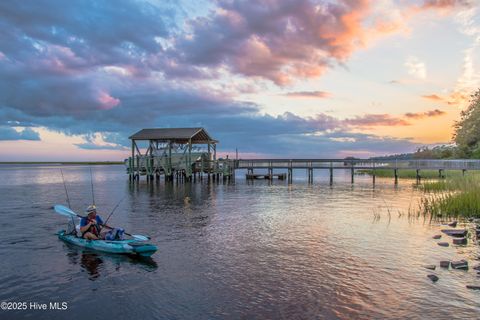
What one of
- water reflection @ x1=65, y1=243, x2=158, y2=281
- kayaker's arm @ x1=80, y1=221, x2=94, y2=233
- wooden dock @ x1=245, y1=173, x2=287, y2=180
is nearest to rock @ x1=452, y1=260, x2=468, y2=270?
water reflection @ x1=65, y1=243, x2=158, y2=281

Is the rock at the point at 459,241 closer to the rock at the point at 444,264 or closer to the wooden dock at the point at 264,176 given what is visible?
the rock at the point at 444,264

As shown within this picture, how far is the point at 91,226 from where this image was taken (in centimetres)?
1700

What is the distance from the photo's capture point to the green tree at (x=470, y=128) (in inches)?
2056

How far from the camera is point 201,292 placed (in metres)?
12.0

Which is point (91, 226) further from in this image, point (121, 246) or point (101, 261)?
point (121, 246)

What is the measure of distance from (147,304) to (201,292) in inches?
67.8

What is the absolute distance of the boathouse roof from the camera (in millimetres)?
57375

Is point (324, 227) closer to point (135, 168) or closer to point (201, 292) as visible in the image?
point (201, 292)

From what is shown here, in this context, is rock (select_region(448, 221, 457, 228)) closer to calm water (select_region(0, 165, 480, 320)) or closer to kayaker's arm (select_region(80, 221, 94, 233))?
calm water (select_region(0, 165, 480, 320))

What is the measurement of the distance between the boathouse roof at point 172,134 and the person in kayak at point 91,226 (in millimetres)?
39762

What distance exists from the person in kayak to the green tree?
51258 mm

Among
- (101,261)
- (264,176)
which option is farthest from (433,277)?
(264,176)

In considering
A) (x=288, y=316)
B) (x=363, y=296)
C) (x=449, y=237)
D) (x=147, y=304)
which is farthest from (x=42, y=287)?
(x=449, y=237)

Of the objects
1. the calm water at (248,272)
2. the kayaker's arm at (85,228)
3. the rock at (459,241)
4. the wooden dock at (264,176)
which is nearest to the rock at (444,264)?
the calm water at (248,272)
